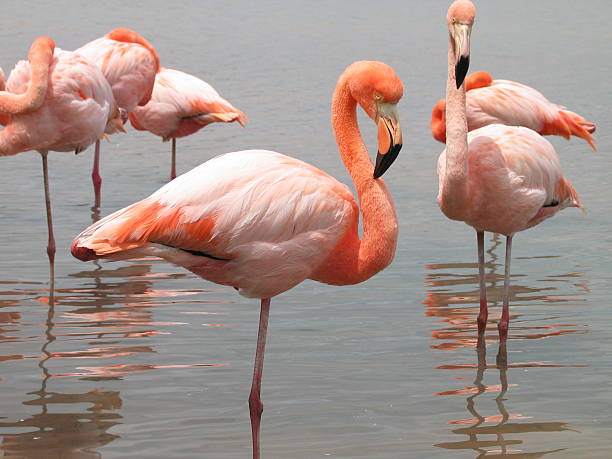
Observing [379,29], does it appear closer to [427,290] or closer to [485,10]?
[485,10]

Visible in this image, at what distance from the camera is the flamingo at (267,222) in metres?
3.97

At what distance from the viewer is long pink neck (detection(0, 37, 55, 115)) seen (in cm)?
675

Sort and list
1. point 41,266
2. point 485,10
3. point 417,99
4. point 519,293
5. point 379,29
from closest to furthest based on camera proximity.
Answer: point 519,293 → point 41,266 → point 417,99 → point 379,29 → point 485,10

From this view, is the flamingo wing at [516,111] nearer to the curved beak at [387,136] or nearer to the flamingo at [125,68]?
the flamingo at [125,68]

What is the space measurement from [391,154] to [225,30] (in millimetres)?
19000

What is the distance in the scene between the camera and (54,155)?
11.7 meters

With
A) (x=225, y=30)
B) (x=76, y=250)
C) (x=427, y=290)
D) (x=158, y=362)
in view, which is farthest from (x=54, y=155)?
(x=225, y=30)

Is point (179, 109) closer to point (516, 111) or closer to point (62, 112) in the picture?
point (62, 112)

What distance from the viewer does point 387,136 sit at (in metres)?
4.03

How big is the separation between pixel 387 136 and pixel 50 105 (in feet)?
11.3

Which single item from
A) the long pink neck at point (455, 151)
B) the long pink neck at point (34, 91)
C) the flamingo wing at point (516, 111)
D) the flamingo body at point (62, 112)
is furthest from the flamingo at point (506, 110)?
the long pink neck at point (34, 91)

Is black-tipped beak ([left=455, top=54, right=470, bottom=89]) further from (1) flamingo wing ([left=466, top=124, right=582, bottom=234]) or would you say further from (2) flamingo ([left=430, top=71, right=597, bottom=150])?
(2) flamingo ([left=430, top=71, right=597, bottom=150])

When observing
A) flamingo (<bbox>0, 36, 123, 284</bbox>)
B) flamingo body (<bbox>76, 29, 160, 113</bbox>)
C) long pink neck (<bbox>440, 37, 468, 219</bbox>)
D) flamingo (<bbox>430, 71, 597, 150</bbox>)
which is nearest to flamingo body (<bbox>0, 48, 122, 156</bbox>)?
flamingo (<bbox>0, 36, 123, 284</bbox>)

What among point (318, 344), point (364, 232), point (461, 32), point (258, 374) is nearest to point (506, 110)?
point (461, 32)
